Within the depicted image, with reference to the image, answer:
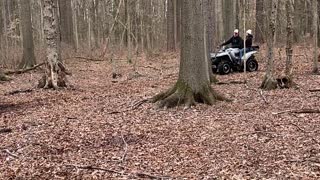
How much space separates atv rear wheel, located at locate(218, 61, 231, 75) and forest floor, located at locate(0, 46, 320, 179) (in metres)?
2.96

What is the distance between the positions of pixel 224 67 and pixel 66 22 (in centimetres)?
1512

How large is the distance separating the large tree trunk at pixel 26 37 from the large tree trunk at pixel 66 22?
328 inches

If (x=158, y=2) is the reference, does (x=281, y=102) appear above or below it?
Answer: below

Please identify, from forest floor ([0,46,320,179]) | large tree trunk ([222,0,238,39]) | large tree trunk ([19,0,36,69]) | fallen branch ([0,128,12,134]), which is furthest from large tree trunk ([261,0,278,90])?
large tree trunk ([222,0,238,39])

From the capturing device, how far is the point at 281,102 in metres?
9.70

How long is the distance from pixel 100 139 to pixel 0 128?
2.39 metres

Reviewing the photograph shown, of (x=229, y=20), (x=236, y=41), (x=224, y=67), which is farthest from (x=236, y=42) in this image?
(x=229, y=20)

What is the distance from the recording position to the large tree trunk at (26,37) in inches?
715

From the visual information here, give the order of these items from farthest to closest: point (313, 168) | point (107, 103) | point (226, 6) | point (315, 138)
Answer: point (226, 6), point (107, 103), point (315, 138), point (313, 168)

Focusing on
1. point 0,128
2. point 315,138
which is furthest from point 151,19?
point 315,138

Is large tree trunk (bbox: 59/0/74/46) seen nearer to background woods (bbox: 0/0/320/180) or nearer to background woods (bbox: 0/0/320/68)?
background woods (bbox: 0/0/320/68)

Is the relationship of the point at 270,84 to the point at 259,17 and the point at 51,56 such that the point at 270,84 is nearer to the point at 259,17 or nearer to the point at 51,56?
the point at 51,56

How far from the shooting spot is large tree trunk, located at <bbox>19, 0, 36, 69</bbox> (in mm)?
18172

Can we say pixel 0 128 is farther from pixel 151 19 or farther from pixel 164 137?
pixel 151 19
